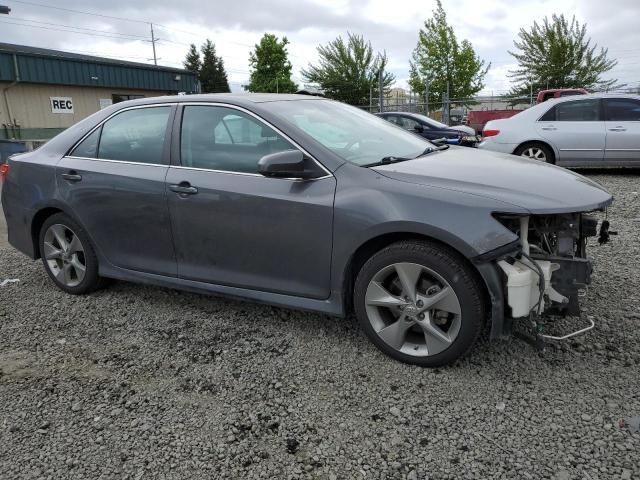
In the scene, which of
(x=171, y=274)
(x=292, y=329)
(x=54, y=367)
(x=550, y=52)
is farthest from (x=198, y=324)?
(x=550, y=52)

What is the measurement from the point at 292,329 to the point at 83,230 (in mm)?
1808

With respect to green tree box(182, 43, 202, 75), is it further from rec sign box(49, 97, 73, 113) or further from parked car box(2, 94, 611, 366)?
parked car box(2, 94, 611, 366)

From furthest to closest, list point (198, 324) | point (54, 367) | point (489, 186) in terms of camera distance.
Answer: point (198, 324) < point (54, 367) < point (489, 186)

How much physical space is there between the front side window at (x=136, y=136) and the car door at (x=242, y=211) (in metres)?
0.18

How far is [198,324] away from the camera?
363 centimetres

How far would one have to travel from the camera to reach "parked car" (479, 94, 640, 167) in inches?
353

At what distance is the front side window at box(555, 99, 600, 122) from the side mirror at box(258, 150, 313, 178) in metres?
7.82

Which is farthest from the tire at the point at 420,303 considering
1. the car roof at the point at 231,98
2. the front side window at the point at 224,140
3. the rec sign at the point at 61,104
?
the rec sign at the point at 61,104

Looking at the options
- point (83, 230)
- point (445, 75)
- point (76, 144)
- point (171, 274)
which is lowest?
point (171, 274)

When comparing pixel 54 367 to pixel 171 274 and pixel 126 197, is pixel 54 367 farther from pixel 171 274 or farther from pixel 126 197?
pixel 126 197

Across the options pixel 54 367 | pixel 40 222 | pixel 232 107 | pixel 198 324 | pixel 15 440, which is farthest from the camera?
pixel 40 222

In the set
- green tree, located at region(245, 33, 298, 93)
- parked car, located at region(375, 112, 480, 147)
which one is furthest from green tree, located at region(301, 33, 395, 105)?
parked car, located at region(375, 112, 480, 147)

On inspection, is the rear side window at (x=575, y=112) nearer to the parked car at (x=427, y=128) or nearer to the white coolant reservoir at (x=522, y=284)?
the parked car at (x=427, y=128)

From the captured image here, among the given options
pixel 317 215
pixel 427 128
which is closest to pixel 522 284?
pixel 317 215
